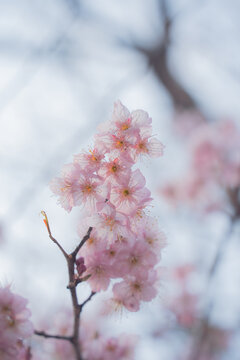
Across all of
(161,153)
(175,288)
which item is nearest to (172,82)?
(175,288)

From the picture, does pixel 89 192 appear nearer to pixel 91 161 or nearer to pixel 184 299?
pixel 91 161

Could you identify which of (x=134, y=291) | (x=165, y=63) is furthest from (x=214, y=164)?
(x=134, y=291)

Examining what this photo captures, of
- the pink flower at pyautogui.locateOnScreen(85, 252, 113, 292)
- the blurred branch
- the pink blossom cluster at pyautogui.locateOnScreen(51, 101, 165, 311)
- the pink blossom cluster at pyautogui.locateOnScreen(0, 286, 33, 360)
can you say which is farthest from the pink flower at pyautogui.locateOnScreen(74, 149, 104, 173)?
the blurred branch

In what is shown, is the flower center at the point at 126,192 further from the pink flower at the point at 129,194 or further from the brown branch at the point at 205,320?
the brown branch at the point at 205,320

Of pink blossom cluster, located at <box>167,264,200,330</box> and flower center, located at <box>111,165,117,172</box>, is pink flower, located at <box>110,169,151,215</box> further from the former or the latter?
pink blossom cluster, located at <box>167,264,200,330</box>

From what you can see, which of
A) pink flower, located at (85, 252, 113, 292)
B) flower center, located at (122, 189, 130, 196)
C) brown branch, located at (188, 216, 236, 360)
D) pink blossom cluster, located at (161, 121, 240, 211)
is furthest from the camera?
pink blossom cluster, located at (161, 121, 240, 211)

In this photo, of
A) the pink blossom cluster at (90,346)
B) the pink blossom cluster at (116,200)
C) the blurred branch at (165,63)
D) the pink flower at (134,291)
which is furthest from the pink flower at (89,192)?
the blurred branch at (165,63)
